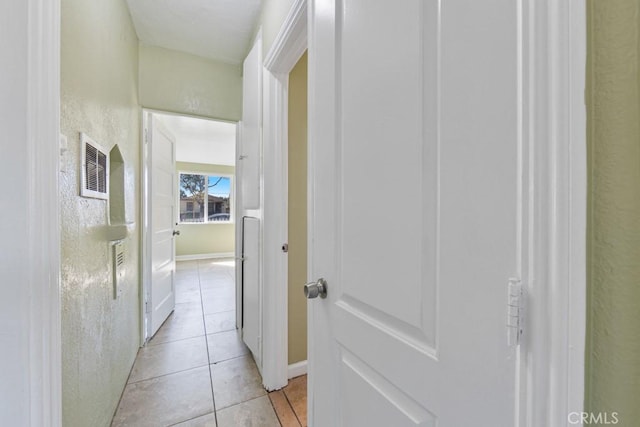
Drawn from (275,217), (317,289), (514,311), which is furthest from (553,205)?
(275,217)

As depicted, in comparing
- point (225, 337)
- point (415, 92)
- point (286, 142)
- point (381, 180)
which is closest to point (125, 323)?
point (225, 337)

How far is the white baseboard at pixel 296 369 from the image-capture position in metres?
1.88

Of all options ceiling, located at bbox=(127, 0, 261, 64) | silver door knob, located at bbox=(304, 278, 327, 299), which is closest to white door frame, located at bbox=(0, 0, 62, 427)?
silver door knob, located at bbox=(304, 278, 327, 299)

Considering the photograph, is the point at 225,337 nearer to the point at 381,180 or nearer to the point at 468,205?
the point at 381,180

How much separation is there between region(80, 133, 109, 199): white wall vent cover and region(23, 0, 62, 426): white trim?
0.51m

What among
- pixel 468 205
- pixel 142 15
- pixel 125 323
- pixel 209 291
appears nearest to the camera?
pixel 468 205

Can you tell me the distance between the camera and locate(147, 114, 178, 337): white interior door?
2.50m

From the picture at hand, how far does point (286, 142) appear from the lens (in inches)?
67.7

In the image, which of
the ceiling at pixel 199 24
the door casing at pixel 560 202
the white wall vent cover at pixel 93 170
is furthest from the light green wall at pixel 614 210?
the ceiling at pixel 199 24

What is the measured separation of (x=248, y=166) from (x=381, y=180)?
1.69m

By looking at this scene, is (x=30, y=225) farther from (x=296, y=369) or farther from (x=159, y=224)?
(x=159, y=224)

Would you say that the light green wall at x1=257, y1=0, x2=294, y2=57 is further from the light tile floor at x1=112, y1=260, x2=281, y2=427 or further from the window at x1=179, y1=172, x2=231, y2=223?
the window at x1=179, y1=172, x2=231, y2=223

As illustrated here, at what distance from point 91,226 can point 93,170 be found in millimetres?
268

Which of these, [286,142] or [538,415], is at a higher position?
[286,142]
